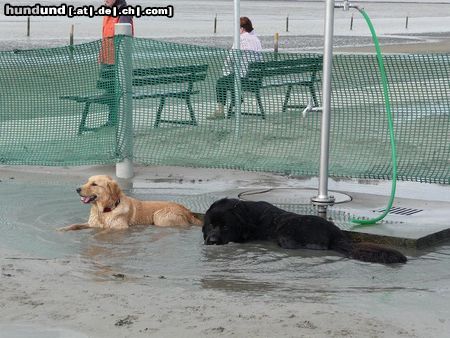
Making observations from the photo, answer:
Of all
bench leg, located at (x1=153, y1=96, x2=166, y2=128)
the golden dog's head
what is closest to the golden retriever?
the golden dog's head

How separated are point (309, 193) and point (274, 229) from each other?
174 cm

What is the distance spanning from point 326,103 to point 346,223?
108cm

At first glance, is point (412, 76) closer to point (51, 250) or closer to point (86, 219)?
point (86, 219)

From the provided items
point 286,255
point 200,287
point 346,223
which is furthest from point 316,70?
point 200,287

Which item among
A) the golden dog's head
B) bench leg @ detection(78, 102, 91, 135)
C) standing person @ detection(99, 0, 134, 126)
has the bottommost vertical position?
the golden dog's head

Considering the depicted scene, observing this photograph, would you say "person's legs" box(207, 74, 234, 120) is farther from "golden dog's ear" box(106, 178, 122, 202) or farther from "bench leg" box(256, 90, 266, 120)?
"golden dog's ear" box(106, 178, 122, 202)

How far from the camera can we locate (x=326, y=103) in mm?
9125

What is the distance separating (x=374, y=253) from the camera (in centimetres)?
770

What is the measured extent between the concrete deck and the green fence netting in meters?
0.15

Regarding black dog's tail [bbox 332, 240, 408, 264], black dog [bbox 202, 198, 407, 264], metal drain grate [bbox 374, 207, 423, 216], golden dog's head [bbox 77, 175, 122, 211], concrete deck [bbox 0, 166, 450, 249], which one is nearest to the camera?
black dog's tail [bbox 332, 240, 408, 264]

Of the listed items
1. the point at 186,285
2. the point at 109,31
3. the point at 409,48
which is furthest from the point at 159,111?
the point at 409,48

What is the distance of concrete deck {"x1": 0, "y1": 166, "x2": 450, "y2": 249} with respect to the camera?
8.48m

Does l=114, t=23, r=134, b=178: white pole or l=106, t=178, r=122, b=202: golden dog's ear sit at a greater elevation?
l=114, t=23, r=134, b=178: white pole

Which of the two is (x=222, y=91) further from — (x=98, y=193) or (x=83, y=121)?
(x=98, y=193)
